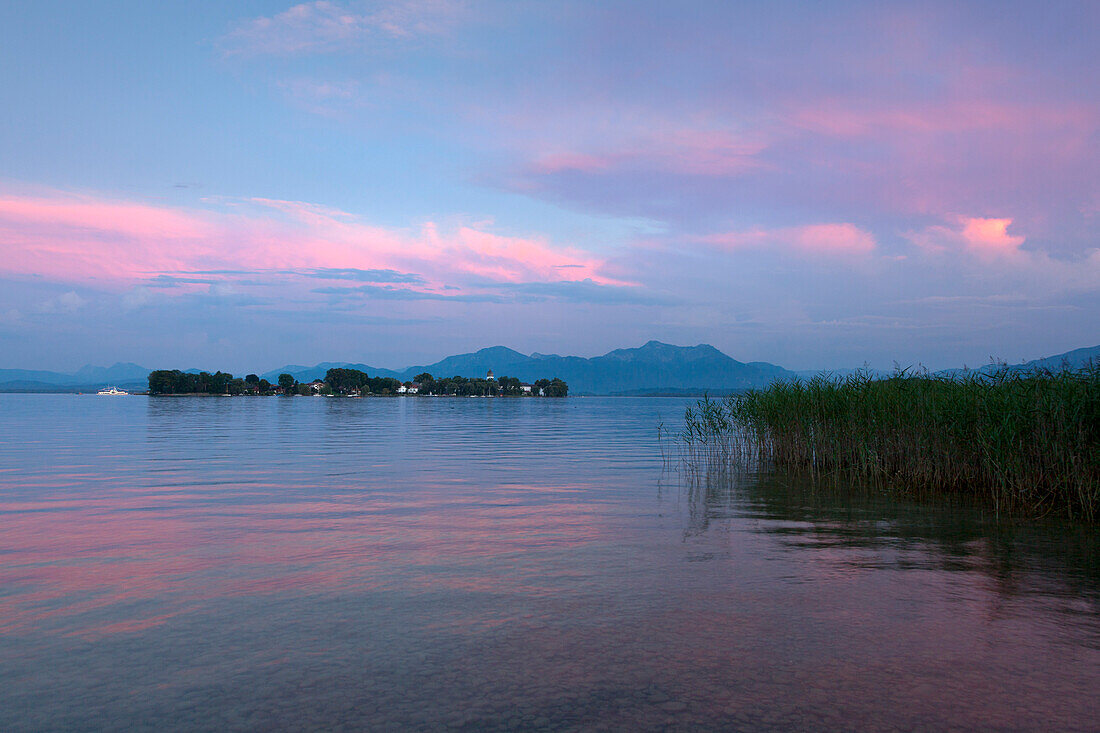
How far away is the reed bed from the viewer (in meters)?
17.6

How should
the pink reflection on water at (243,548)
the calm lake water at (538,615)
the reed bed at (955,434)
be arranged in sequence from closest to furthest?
the calm lake water at (538,615) → the pink reflection on water at (243,548) → the reed bed at (955,434)

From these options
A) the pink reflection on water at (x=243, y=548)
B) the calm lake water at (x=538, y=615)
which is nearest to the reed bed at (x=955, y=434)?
the calm lake water at (x=538, y=615)

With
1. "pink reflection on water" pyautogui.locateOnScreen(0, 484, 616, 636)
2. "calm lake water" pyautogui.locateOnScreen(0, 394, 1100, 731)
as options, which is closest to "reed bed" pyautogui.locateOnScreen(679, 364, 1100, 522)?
"calm lake water" pyautogui.locateOnScreen(0, 394, 1100, 731)

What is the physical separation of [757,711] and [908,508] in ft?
51.0

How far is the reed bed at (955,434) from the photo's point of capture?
17.6 m

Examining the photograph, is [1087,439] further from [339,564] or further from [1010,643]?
[339,564]

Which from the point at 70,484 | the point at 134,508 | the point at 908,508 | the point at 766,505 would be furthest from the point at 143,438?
the point at 908,508

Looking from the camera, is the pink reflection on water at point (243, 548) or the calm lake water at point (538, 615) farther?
the pink reflection on water at point (243, 548)

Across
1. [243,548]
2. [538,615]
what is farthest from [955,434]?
[243,548]

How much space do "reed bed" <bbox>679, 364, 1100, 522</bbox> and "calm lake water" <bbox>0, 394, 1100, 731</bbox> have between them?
191cm

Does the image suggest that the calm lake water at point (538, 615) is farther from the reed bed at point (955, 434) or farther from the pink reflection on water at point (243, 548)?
the reed bed at point (955, 434)

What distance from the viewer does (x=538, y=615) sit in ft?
32.7

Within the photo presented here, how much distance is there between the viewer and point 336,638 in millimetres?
8977

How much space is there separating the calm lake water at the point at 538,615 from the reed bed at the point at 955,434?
1.91 metres
